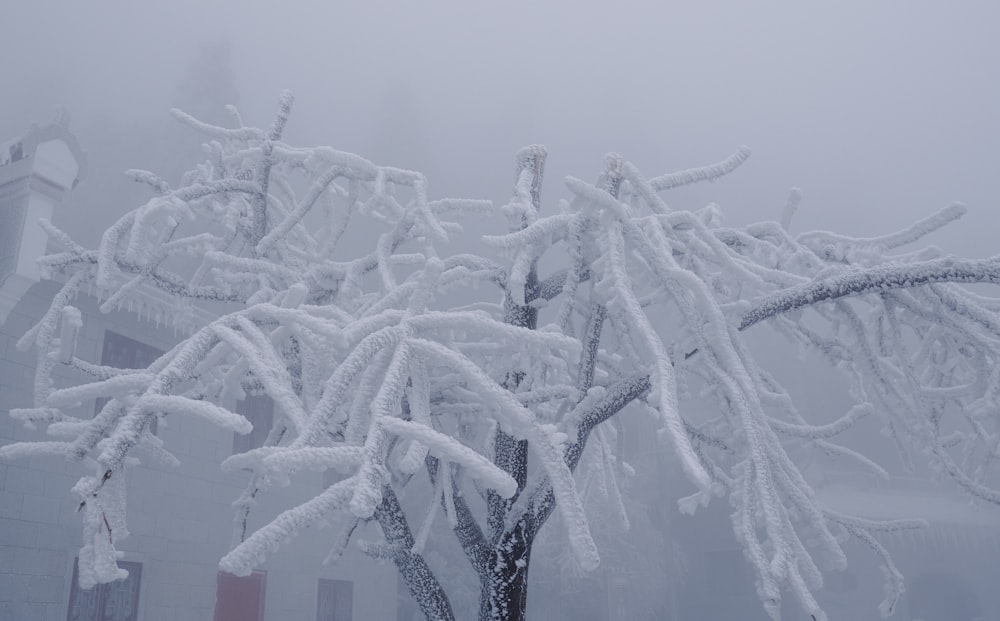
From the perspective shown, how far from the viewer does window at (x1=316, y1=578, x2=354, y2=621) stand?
12.0 meters

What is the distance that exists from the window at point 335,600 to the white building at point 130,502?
0.13 meters

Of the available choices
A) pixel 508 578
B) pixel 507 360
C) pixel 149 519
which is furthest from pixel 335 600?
pixel 507 360

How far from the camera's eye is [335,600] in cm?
1241

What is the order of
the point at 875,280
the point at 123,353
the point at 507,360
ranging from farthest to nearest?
the point at 123,353 < the point at 507,360 < the point at 875,280

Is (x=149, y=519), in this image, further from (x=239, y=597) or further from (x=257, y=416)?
(x=257, y=416)

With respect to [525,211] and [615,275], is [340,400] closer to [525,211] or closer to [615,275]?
[615,275]

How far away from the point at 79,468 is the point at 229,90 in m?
34.1

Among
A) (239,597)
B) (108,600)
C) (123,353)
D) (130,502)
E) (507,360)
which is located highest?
(123,353)

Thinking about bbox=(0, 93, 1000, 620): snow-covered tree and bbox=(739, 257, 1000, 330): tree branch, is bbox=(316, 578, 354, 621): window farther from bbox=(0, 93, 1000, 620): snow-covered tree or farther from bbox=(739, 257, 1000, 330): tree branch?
bbox=(739, 257, 1000, 330): tree branch

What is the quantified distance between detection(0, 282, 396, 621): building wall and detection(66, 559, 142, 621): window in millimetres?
94

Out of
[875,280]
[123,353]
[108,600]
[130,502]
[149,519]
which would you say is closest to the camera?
[875,280]

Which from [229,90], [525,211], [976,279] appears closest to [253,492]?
[525,211]

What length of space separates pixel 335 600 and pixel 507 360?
34.2 feet

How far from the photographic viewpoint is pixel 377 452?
83.7 inches
